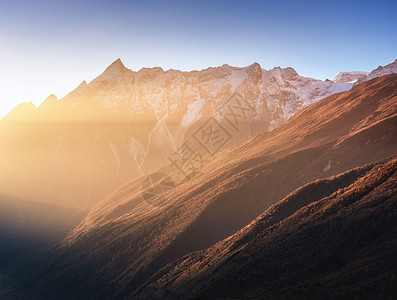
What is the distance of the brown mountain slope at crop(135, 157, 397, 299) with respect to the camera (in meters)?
37.3

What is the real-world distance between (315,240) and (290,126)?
343 feet

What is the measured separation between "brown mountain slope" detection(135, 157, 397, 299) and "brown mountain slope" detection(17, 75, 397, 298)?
12.2 m

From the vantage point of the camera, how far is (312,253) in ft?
151

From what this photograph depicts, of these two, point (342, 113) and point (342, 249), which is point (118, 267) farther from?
point (342, 113)

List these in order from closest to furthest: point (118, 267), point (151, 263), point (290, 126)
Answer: point (151, 263)
point (118, 267)
point (290, 126)

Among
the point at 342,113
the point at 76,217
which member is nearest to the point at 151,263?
the point at 342,113

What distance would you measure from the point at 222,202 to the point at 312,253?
4561 centimetres

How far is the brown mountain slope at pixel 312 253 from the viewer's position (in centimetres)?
3728

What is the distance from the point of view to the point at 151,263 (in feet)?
256

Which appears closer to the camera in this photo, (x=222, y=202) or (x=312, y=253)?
(x=312, y=253)

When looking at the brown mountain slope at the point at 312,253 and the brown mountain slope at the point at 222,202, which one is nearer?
the brown mountain slope at the point at 312,253

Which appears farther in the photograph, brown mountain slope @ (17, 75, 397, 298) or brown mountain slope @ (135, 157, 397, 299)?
brown mountain slope @ (17, 75, 397, 298)

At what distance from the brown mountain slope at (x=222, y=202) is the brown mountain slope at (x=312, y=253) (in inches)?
482

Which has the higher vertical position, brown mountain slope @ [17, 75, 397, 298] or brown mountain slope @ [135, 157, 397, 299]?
brown mountain slope @ [17, 75, 397, 298]
